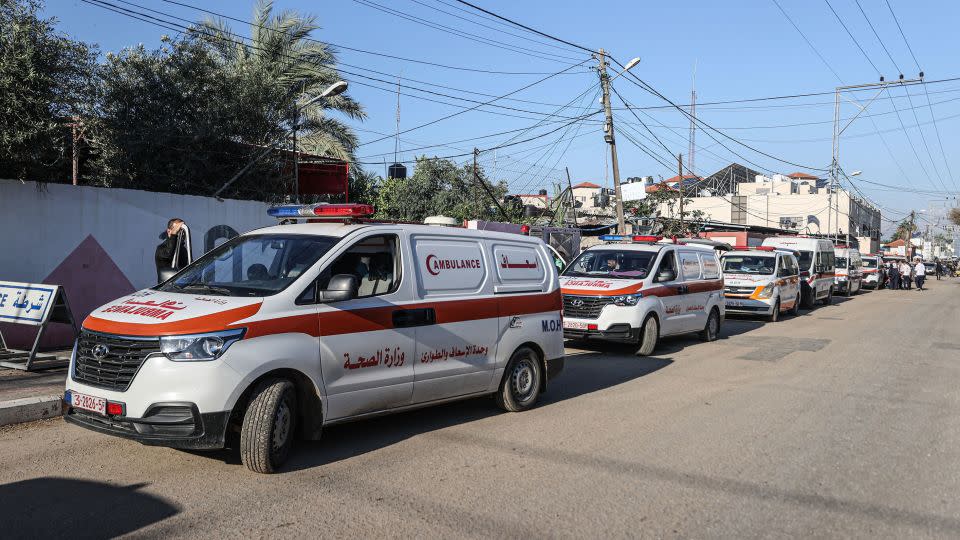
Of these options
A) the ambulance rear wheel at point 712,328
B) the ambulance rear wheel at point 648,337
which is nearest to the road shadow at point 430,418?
the ambulance rear wheel at point 648,337

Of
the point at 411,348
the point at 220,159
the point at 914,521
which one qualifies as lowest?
the point at 914,521

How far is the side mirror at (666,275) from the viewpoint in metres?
12.8

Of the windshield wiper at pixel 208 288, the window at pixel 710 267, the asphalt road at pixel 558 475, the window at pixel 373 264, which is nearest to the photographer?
the asphalt road at pixel 558 475

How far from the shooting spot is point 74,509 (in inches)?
180

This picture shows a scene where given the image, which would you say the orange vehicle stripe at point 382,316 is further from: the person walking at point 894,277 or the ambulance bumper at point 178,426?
the person walking at point 894,277

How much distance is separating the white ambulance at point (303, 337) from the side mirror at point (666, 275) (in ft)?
18.4

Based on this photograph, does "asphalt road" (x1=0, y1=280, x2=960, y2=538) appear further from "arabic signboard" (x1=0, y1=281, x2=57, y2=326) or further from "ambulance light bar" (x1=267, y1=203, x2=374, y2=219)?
"arabic signboard" (x1=0, y1=281, x2=57, y2=326)

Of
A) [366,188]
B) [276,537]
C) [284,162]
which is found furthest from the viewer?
[366,188]

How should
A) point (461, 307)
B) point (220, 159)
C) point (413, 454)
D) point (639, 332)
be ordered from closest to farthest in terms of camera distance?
point (413, 454) < point (461, 307) < point (639, 332) < point (220, 159)

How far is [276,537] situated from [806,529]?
323 centimetres

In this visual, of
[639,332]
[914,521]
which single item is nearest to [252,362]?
[914,521]

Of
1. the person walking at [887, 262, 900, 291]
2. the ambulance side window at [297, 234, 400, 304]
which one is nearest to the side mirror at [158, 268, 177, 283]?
the ambulance side window at [297, 234, 400, 304]

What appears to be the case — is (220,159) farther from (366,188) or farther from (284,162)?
(366,188)

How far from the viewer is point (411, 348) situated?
6.38 m
